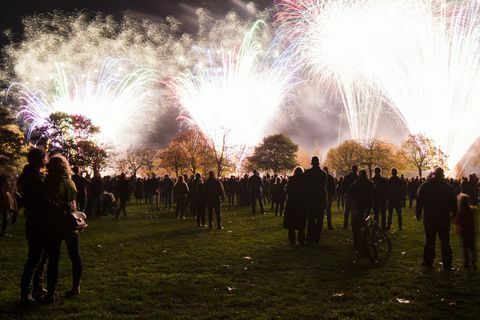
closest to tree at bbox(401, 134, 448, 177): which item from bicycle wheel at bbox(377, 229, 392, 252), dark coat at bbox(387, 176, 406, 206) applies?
dark coat at bbox(387, 176, 406, 206)

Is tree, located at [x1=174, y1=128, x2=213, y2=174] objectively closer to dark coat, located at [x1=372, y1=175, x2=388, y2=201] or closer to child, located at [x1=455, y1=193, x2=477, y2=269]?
dark coat, located at [x1=372, y1=175, x2=388, y2=201]

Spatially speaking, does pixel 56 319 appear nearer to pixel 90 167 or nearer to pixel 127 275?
pixel 127 275

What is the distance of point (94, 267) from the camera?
939 centimetres

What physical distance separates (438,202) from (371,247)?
1939 millimetres

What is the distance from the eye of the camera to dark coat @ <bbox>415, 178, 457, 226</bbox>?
927cm

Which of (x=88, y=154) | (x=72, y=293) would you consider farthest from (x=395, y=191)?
(x=88, y=154)

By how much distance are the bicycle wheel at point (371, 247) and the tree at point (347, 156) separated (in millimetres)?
84260

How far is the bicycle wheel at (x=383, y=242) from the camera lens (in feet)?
35.7

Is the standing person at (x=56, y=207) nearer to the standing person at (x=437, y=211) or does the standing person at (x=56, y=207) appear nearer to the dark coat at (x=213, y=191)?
the standing person at (x=437, y=211)

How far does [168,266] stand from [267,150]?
8762cm

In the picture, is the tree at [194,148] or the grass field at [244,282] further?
the tree at [194,148]

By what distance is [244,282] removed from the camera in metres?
8.04

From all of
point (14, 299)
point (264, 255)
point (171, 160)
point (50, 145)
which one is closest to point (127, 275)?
point (14, 299)

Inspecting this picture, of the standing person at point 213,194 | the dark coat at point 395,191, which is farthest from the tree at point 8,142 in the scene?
the dark coat at point 395,191
